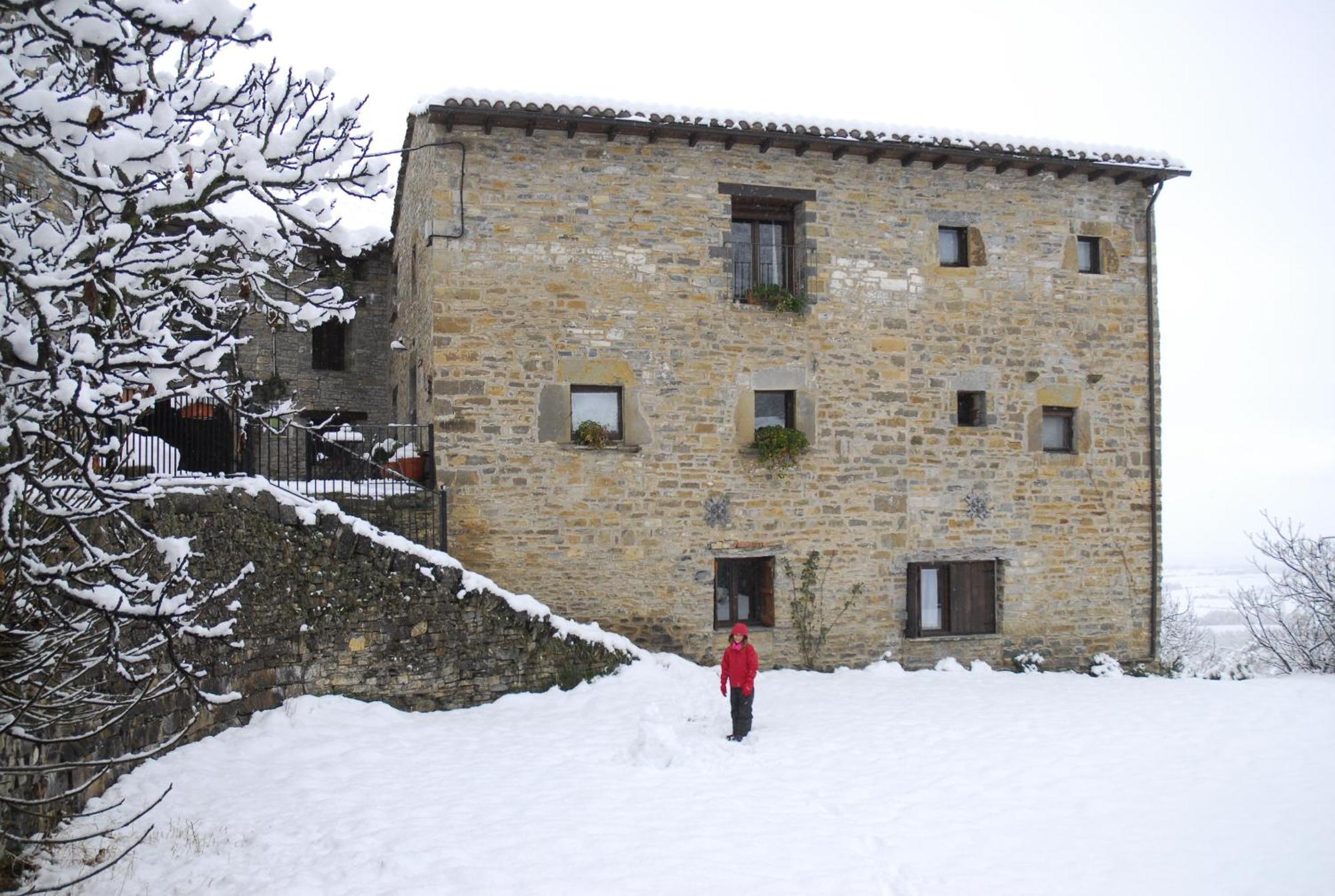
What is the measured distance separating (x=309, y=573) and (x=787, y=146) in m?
7.58

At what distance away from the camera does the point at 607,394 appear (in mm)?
11062

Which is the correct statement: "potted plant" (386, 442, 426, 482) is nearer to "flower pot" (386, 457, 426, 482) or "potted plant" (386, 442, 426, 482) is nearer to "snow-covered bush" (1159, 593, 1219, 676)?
"flower pot" (386, 457, 426, 482)

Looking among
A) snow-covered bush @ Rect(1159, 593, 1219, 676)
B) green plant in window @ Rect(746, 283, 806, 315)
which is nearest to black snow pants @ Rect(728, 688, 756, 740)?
green plant in window @ Rect(746, 283, 806, 315)

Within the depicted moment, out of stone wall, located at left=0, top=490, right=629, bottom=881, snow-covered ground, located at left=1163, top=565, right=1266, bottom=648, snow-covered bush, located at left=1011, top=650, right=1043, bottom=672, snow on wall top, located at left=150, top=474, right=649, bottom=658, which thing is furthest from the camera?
snow-covered ground, located at left=1163, top=565, right=1266, bottom=648

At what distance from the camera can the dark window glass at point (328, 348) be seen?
16.8m

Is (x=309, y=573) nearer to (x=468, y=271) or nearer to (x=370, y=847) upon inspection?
(x=370, y=847)

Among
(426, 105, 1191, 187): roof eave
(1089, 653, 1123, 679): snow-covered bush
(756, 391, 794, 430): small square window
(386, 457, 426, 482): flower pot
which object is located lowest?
(1089, 653, 1123, 679): snow-covered bush

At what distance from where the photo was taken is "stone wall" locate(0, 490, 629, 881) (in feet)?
24.2

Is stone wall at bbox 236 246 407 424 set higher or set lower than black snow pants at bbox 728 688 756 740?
higher

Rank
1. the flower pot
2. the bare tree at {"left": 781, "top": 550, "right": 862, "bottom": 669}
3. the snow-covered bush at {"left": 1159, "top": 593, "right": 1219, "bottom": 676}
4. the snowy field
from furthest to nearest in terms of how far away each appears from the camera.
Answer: the snow-covered bush at {"left": 1159, "top": 593, "right": 1219, "bottom": 676}, the bare tree at {"left": 781, "top": 550, "right": 862, "bottom": 669}, the flower pot, the snowy field

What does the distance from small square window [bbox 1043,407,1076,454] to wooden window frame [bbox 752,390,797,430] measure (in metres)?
3.70

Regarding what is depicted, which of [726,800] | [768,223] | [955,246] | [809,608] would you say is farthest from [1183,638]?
[726,800]

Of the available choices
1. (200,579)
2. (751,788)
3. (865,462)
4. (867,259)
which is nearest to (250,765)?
(200,579)

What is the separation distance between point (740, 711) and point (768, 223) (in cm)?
645
